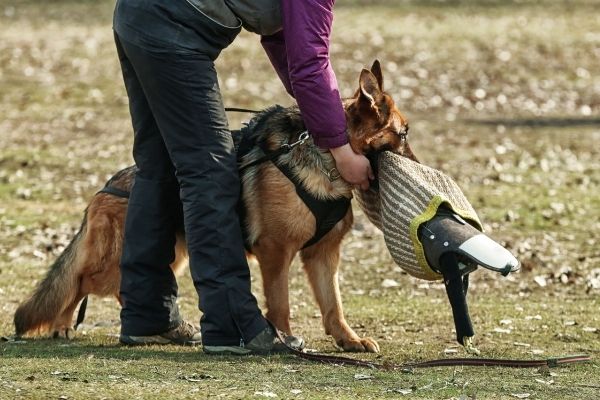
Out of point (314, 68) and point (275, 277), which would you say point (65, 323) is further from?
point (314, 68)

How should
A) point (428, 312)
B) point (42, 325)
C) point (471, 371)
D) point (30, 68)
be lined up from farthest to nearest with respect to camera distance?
point (30, 68)
point (428, 312)
point (42, 325)
point (471, 371)

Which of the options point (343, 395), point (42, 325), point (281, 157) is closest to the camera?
point (343, 395)

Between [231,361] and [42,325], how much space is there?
4.95 feet

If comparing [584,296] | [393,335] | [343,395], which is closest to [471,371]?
[343,395]

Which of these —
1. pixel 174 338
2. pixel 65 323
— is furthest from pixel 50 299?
pixel 174 338

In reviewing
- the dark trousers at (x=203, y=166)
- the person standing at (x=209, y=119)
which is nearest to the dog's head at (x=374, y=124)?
the person standing at (x=209, y=119)

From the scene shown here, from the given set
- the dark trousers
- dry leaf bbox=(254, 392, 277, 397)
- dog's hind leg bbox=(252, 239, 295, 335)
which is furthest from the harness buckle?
dry leaf bbox=(254, 392, 277, 397)

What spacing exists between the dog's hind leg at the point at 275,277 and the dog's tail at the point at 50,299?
3.85 ft

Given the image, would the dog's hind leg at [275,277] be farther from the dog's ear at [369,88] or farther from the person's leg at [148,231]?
the dog's ear at [369,88]

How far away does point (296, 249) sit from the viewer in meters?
6.41

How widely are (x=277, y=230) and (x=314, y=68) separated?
1.01m

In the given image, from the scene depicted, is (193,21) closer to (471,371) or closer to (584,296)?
(471,371)

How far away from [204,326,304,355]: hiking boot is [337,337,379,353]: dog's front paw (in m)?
0.44

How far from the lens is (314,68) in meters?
5.71
